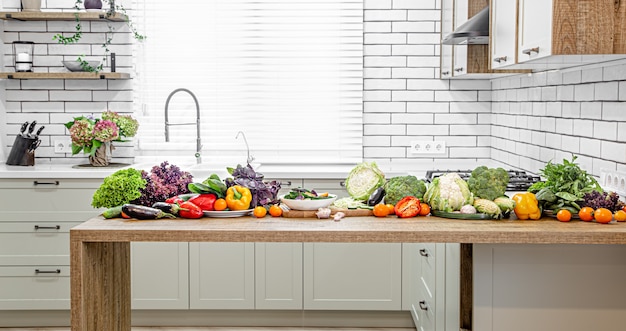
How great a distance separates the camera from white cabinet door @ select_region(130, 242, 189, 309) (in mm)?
4508

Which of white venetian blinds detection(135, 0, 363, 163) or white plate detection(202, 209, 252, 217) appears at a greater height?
white venetian blinds detection(135, 0, 363, 163)

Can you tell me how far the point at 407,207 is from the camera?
8.77 feet

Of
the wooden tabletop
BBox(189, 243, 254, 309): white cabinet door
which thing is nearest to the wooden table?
the wooden tabletop

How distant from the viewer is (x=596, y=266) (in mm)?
2543

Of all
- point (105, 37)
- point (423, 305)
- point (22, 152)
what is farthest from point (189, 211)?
point (105, 37)

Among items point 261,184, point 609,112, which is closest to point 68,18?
point 261,184

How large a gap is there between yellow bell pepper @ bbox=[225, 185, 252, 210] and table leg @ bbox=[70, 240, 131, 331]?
0.45m

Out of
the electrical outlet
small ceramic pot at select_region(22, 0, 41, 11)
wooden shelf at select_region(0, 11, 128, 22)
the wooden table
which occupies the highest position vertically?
small ceramic pot at select_region(22, 0, 41, 11)

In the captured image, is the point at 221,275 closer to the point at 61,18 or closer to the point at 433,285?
the point at 433,285

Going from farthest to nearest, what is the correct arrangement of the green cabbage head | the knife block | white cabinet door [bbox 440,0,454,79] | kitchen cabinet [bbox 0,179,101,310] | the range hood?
the knife block → white cabinet door [bbox 440,0,454,79] → kitchen cabinet [bbox 0,179,101,310] → the range hood → the green cabbage head

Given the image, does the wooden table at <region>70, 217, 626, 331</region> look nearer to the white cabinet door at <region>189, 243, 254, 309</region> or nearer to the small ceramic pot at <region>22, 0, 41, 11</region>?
the white cabinet door at <region>189, 243, 254, 309</region>

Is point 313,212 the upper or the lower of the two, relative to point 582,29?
lower

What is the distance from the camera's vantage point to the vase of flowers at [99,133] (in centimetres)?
470

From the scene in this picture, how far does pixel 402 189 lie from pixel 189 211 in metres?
0.76
